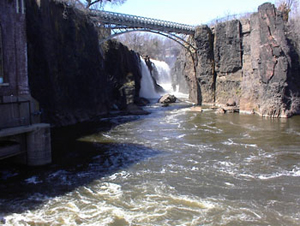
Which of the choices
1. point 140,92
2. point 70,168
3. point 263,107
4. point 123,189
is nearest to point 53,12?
point 70,168

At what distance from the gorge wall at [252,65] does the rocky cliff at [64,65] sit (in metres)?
10.3

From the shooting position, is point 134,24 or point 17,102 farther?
point 134,24

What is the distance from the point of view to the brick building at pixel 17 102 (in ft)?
32.5

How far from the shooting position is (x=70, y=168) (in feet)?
34.2

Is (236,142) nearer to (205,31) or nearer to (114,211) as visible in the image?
(114,211)

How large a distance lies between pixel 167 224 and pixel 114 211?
135cm

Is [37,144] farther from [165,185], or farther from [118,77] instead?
[118,77]

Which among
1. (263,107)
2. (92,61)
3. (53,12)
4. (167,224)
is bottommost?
(167,224)

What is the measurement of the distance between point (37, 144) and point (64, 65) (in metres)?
10.3

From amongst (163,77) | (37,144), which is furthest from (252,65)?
(163,77)

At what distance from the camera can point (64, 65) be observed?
64.2 feet

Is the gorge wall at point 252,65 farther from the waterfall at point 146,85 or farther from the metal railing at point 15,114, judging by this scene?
the metal railing at point 15,114

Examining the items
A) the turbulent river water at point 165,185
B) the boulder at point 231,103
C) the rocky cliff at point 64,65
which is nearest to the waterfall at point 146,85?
the rocky cliff at point 64,65

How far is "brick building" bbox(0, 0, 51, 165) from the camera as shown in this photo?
9898 millimetres
